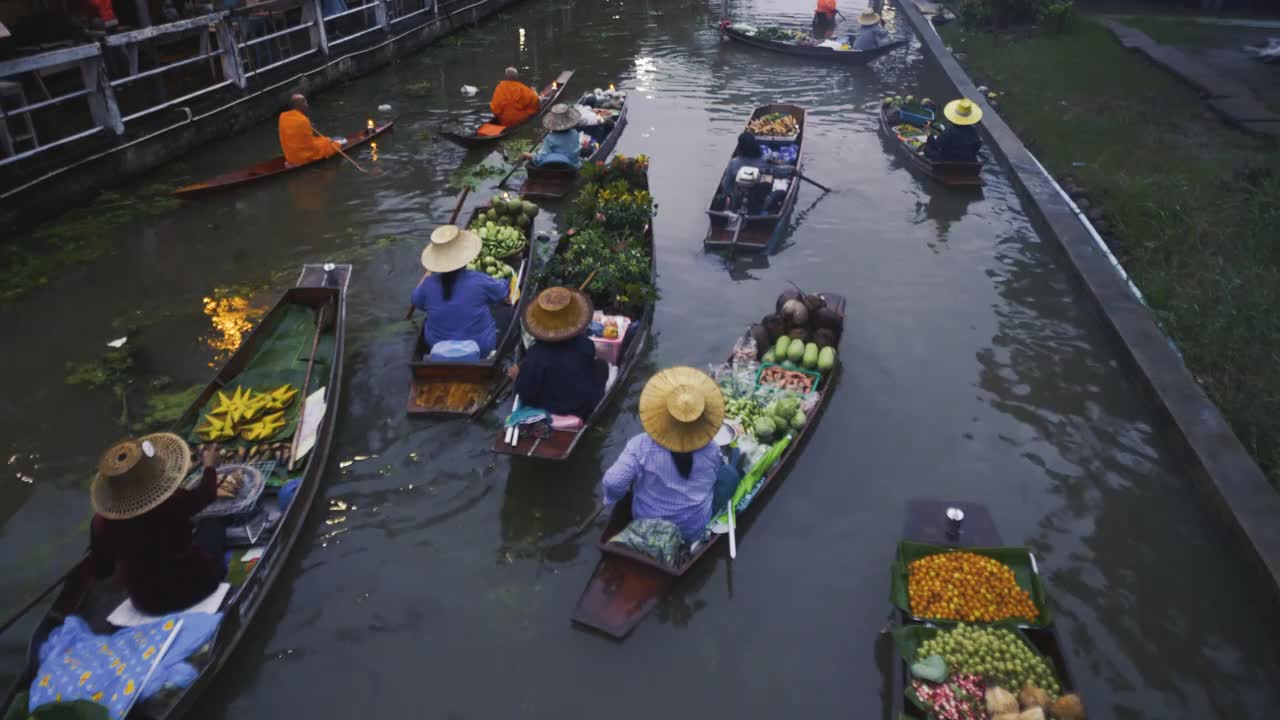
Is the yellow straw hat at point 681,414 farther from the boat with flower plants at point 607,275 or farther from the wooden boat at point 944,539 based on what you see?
the wooden boat at point 944,539

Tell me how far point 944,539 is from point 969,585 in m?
0.74

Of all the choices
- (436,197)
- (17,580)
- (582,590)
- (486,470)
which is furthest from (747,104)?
(17,580)

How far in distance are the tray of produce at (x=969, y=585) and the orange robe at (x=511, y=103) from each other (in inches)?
520

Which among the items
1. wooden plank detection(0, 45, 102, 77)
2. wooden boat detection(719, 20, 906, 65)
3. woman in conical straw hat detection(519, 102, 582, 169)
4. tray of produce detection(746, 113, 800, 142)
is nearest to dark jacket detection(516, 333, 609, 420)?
woman in conical straw hat detection(519, 102, 582, 169)

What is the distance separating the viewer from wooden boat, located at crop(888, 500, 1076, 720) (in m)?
5.25

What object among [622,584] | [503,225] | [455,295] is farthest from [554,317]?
[503,225]

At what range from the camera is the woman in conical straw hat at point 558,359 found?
7.34 m

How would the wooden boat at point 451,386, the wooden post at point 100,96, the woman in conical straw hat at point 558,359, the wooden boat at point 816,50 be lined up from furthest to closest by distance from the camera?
the wooden boat at point 816,50
the wooden post at point 100,96
the wooden boat at point 451,386
the woman in conical straw hat at point 558,359

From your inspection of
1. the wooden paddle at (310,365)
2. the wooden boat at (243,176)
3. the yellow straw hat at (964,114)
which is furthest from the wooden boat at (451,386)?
the yellow straw hat at (964,114)

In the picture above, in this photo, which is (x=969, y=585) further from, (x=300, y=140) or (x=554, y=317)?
(x=300, y=140)

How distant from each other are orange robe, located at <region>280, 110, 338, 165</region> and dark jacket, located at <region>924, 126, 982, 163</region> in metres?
11.5

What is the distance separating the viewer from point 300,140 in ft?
47.9

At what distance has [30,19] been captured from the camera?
45.2 ft

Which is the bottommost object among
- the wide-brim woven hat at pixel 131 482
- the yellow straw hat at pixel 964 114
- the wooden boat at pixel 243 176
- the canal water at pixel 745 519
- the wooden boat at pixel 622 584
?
the canal water at pixel 745 519
